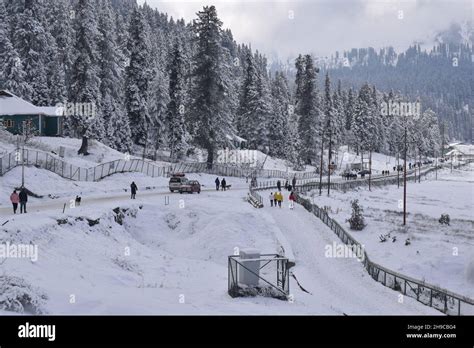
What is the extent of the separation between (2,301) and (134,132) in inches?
2186

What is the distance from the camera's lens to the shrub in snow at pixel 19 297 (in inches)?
405

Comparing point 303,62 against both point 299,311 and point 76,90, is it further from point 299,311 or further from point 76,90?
point 299,311

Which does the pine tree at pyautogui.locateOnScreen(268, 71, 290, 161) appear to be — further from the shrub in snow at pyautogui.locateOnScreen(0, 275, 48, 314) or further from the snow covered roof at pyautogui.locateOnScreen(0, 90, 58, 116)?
the shrub in snow at pyautogui.locateOnScreen(0, 275, 48, 314)

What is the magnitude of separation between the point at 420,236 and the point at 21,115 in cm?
4320

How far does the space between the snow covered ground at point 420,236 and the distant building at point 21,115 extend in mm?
32427

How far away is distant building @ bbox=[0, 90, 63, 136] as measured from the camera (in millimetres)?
51594

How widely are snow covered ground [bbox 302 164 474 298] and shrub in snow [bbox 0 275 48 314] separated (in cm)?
2073

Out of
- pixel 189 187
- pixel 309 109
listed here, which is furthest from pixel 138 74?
pixel 309 109

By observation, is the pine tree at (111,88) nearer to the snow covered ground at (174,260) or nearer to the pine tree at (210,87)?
the pine tree at (210,87)

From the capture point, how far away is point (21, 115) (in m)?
52.2

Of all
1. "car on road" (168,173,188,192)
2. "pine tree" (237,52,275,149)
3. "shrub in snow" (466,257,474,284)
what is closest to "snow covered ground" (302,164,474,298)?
"shrub in snow" (466,257,474,284)

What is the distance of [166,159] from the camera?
6750 centimetres

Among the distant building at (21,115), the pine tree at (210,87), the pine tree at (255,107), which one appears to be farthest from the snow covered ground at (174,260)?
the pine tree at (255,107)
